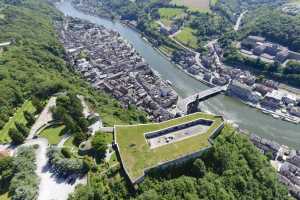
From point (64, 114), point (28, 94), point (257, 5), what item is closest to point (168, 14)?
point (257, 5)

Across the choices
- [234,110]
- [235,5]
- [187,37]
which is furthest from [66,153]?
[235,5]

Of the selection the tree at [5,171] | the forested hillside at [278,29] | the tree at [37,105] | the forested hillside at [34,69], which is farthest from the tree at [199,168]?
the forested hillside at [278,29]

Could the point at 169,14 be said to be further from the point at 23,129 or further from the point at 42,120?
the point at 23,129

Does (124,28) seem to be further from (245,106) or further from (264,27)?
(245,106)

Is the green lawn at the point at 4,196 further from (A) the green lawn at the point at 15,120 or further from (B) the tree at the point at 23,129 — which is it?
(A) the green lawn at the point at 15,120

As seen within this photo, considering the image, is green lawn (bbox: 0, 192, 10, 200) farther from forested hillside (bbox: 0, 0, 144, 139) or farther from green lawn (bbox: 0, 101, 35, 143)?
forested hillside (bbox: 0, 0, 144, 139)
